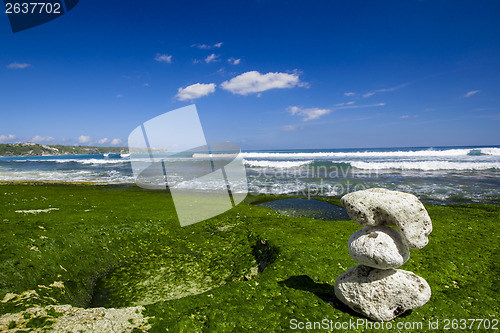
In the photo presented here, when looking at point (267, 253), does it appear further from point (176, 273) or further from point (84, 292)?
point (84, 292)

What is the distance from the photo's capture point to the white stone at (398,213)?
4.87m

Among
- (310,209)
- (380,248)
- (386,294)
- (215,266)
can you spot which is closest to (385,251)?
(380,248)

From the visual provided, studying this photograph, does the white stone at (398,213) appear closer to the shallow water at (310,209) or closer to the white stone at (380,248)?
the white stone at (380,248)

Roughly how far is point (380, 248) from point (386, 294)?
3.58ft

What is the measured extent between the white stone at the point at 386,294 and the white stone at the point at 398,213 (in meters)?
0.88

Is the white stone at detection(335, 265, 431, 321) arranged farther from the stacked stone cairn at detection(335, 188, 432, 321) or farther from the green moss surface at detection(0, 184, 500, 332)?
the green moss surface at detection(0, 184, 500, 332)

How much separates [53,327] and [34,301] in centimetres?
154

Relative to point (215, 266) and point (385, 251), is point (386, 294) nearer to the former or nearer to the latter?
point (385, 251)

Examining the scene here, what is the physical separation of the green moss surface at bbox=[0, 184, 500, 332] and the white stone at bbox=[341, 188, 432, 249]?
2033mm

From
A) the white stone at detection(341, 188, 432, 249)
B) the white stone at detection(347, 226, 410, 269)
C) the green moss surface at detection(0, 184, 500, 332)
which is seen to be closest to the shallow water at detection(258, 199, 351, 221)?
the green moss surface at detection(0, 184, 500, 332)

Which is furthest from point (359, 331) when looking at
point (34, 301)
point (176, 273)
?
point (34, 301)

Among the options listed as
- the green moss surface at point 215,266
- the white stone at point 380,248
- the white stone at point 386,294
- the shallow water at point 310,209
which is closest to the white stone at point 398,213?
the white stone at point 380,248

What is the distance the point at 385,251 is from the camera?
497 cm

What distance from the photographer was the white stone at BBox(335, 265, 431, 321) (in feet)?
16.9
